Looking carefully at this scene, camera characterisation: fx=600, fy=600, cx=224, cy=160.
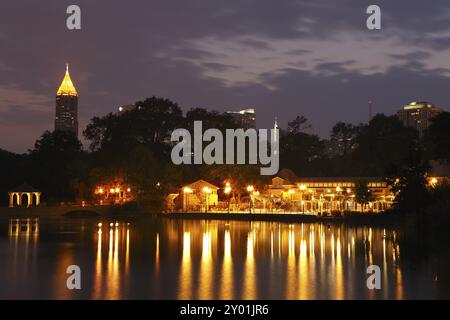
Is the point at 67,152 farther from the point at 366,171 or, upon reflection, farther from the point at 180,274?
the point at 180,274

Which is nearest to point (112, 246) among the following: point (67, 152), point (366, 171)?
point (67, 152)

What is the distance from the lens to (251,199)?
169ft

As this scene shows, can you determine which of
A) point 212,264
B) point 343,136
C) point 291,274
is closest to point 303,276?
point 291,274

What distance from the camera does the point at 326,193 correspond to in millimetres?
56938

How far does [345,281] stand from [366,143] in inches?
2171

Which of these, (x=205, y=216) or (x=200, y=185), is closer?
(x=205, y=216)

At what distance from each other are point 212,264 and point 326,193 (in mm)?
37100

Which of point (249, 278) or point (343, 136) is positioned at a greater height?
point (343, 136)

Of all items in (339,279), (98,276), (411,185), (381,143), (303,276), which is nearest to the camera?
(339,279)

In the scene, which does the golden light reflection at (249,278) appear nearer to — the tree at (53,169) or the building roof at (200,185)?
the building roof at (200,185)

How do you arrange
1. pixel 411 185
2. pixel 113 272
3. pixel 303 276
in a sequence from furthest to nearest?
pixel 411 185 → pixel 113 272 → pixel 303 276
